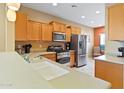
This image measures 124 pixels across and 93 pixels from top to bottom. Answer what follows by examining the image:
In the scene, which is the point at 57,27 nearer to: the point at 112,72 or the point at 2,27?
the point at 112,72

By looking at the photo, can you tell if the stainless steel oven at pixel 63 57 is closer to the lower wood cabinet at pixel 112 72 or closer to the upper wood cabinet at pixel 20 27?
the upper wood cabinet at pixel 20 27

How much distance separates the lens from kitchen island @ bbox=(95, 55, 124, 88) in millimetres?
2781

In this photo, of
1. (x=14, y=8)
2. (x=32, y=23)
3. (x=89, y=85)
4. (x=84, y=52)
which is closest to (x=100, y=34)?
(x=84, y=52)

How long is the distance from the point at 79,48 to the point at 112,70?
3860mm

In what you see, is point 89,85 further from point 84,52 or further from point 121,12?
point 84,52

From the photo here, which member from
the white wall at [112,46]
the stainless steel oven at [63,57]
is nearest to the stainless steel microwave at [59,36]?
the stainless steel oven at [63,57]

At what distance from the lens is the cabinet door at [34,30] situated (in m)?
4.70

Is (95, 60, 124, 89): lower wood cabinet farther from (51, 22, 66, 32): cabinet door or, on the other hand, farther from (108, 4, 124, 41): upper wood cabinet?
(51, 22, 66, 32): cabinet door

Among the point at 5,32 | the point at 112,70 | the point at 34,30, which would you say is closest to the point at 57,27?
the point at 34,30

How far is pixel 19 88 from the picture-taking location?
815 millimetres

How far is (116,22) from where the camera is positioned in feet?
11.3

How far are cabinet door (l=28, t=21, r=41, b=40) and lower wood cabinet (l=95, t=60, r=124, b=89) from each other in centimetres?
244

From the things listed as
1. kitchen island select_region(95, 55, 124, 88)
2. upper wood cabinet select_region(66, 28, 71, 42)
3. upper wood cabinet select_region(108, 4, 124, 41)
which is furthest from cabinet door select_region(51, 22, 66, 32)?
kitchen island select_region(95, 55, 124, 88)

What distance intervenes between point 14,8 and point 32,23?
2534 mm
